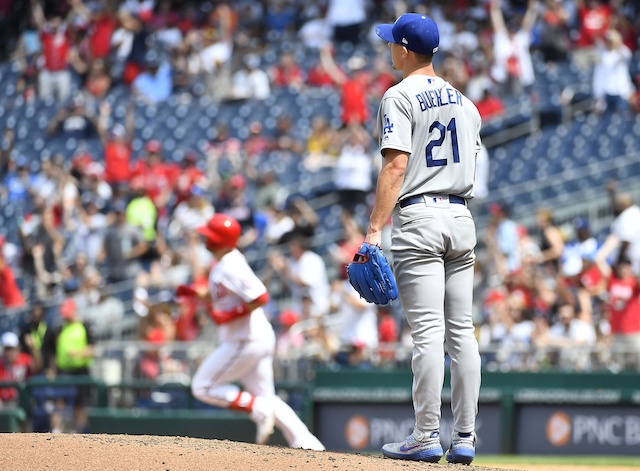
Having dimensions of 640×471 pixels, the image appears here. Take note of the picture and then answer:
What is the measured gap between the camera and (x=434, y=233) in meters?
5.31

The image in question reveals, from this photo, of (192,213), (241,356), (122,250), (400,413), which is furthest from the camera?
(192,213)

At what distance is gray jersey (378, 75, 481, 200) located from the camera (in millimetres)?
5305

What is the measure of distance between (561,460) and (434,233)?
5.75 m

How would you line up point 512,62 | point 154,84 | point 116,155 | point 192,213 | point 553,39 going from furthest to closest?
point 154,84, point 553,39, point 512,62, point 116,155, point 192,213

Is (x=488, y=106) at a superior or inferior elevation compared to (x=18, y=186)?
superior

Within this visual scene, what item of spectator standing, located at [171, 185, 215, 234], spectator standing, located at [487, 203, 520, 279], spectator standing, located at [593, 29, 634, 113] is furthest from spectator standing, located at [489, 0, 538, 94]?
spectator standing, located at [171, 185, 215, 234]

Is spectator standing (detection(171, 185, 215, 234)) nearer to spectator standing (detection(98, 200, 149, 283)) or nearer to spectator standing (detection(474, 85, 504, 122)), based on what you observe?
spectator standing (detection(98, 200, 149, 283))

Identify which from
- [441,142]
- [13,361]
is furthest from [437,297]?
[13,361]

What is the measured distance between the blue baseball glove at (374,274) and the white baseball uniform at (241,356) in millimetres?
2653

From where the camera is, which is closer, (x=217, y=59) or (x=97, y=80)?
(x=217, y=59)

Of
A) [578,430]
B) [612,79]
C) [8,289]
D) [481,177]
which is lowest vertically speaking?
[578,430]

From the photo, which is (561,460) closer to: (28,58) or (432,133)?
(432,133)

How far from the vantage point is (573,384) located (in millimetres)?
10734

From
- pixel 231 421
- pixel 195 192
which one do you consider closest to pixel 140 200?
pixel 195 192
